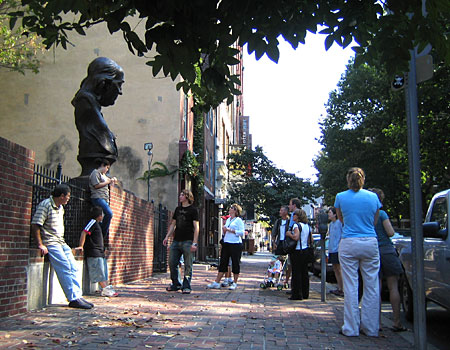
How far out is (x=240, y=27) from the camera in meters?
4.18

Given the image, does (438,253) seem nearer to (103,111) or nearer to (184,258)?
(184,258)

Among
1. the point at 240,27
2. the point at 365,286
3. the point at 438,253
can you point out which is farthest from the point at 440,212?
the point at 240,27

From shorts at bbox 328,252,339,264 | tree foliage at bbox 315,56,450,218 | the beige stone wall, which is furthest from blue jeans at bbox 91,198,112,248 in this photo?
tree foliage at bbox 315,56,450,218

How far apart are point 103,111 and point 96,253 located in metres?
13.4

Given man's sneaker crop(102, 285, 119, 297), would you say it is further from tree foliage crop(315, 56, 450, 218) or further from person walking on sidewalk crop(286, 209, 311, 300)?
tree foliage crop(315, 56, 450, 218)

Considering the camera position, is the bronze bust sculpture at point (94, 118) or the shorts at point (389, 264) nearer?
the shorts at point (389, 264)

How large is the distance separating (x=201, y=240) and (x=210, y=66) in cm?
2181

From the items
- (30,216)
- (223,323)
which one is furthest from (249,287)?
(30,216)

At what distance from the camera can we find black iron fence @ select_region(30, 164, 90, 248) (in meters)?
7.73

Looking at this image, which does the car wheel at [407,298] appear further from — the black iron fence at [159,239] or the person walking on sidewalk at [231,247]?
the black iron fence at [159,239]

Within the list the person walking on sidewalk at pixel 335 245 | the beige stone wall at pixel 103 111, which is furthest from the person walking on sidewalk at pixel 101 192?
the beige stone wall at pixel 103 111

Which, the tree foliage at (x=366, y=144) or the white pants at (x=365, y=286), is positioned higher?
the tree foliage at (x=366, y=144)

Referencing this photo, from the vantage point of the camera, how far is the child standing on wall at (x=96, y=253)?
887cm

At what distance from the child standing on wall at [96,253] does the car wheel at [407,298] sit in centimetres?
485
